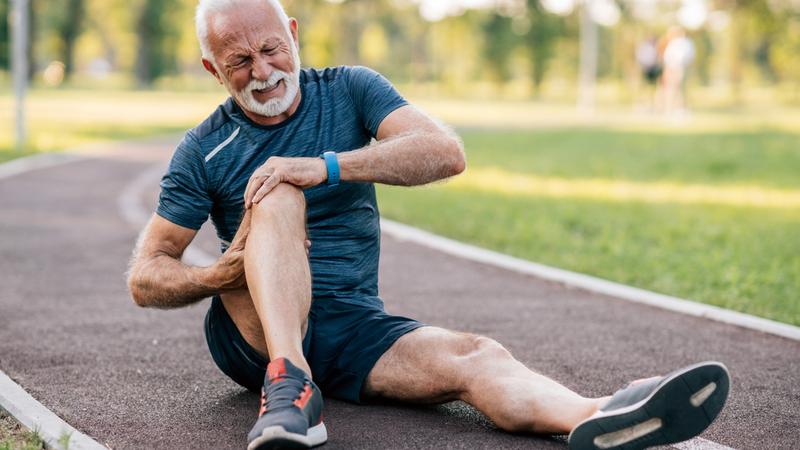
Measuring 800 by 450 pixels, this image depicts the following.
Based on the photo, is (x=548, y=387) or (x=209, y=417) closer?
(x=548, y=387)

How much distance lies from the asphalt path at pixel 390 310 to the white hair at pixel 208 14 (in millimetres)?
1472

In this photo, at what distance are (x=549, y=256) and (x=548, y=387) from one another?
4.59 m

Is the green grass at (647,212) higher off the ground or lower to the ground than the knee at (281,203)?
lower

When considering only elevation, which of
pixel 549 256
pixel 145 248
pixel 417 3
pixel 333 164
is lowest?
A: pixel 417 3

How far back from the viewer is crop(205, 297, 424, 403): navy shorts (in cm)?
414

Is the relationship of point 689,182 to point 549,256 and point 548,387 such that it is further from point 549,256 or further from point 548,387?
point 548,387

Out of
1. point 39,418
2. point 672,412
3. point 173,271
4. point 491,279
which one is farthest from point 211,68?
point 491,279

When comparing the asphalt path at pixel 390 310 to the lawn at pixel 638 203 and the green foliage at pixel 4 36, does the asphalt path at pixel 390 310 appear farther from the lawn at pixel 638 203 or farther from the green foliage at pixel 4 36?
the green foliage at pixel 4 36

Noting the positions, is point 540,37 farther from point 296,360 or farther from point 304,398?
point 304,398

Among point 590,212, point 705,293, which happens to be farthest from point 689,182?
point 705,293

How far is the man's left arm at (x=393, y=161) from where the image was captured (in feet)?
12.7

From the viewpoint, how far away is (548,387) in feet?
12.4

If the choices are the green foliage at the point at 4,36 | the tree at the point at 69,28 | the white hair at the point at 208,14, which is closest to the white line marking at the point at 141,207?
the white hair at the point at 208,14

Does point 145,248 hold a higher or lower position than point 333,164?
lower
